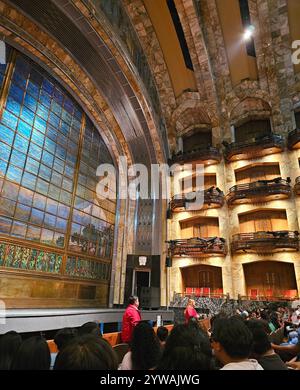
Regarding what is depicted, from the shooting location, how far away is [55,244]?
9555 mm

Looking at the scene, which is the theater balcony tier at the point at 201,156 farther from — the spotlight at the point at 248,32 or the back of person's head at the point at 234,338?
the back of person's head at the point at 234,338

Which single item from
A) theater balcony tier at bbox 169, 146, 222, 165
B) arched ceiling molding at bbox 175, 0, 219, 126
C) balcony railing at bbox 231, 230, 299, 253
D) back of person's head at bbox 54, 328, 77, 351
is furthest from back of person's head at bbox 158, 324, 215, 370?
arched ceiling molding at bbox 175, 0, 219, 126

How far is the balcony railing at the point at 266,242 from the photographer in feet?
43.0

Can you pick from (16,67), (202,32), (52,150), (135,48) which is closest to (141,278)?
(52,150)

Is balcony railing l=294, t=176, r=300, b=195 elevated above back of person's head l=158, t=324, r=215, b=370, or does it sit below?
above

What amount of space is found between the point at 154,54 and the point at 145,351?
1642 cm

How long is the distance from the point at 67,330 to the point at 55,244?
7.46 meters

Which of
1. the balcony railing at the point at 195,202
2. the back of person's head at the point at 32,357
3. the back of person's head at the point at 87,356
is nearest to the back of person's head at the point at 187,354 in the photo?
the back of person's head at the point at 87,356

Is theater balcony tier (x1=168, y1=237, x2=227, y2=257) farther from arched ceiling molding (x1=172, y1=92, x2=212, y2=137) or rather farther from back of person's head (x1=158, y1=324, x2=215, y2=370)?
back of person's head (x1=158, y1=324, x2=215, y2=370)

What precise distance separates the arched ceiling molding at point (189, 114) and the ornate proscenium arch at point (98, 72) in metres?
3.87

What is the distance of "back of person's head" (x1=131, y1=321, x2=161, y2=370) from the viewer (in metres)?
1.92

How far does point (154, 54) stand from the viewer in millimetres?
15297

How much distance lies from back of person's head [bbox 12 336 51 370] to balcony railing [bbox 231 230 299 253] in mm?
13599

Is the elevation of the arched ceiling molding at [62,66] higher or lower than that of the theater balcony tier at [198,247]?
higher
